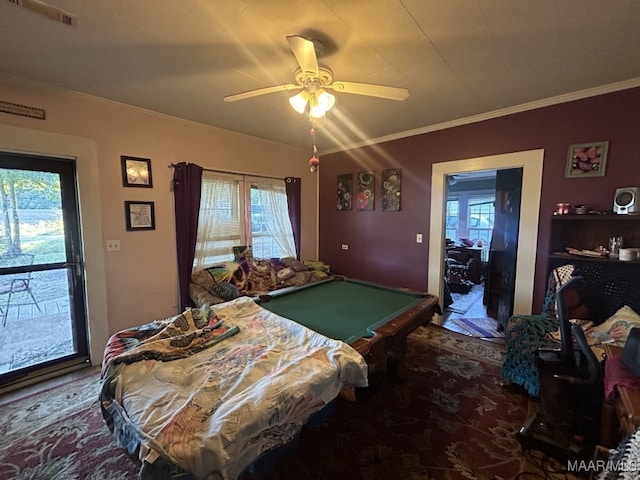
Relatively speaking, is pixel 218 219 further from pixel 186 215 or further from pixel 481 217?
pixel 481 217

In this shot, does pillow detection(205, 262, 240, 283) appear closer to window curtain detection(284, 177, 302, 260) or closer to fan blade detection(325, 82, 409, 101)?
window curtain detection(284, 177, 302, 260)

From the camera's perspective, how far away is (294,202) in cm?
427

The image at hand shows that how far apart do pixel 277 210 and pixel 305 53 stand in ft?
9.23

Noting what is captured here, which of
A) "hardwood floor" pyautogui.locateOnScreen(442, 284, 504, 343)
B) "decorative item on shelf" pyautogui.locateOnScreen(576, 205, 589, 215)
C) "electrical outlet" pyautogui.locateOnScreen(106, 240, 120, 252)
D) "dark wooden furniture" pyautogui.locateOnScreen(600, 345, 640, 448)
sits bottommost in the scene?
"hardwood floor" pyautogui.locateOnScreen(442, 284, 504, 343)

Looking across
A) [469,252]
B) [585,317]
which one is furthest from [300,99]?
[469,252]

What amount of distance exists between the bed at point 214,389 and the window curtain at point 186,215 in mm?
1637

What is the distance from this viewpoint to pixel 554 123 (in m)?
2.57

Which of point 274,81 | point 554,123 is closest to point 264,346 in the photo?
point 274,81

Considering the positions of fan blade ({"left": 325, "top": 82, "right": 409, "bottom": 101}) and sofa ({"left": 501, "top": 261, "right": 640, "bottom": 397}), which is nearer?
fan blade ({"left": 325, "top": 82, "right": 409, "bottom": 101})

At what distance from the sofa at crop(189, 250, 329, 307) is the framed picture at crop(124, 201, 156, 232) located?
758 millimetres

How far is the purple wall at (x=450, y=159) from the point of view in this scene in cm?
231

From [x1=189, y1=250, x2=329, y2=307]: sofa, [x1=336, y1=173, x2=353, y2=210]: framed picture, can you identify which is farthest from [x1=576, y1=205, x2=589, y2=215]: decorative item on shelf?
[x1=189, y1=250, x2=329, y2=307]: sofa

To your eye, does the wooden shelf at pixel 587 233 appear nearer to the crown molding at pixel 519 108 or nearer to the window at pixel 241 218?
the crown molding at pixel 519 108

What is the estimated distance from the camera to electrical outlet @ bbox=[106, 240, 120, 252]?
2.66m
